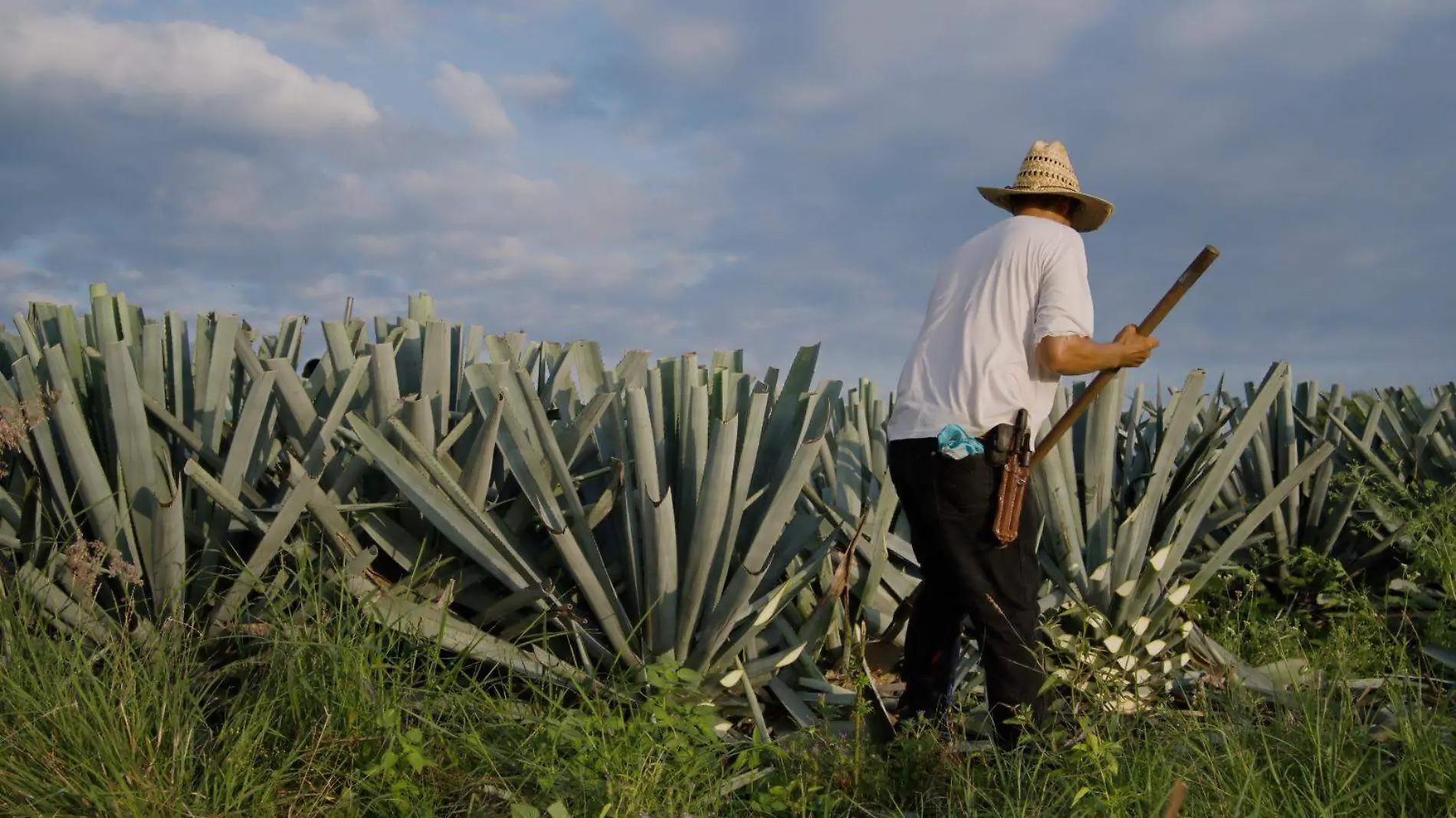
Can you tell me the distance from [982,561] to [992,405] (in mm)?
459

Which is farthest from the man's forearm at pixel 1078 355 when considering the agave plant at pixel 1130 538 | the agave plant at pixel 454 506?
the agave plant at pixel 454 506

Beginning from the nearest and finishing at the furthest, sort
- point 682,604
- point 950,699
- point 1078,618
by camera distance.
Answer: point 682,604, point 950,699, point 1078,618

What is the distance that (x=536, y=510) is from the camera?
3590 millimetres

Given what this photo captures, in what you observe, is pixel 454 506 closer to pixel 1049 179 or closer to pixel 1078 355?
pixel 1078 355

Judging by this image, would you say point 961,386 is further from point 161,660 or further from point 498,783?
point 161,660

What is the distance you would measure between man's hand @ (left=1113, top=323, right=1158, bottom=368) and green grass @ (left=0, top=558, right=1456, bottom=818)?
103 centimetres

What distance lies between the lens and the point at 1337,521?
5.70 meters

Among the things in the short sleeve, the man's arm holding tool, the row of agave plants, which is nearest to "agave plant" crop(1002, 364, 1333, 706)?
the row of agave plants

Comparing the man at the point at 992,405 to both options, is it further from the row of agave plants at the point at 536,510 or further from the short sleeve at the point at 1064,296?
the row of agave plants at the point at 536,510

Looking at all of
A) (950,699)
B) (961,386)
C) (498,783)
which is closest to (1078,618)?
(950,699)

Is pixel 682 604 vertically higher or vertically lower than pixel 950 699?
higher

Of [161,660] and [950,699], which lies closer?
[161,660]

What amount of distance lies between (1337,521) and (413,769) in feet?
15.0

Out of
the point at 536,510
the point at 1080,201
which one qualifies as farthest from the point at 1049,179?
the point at 536,510
